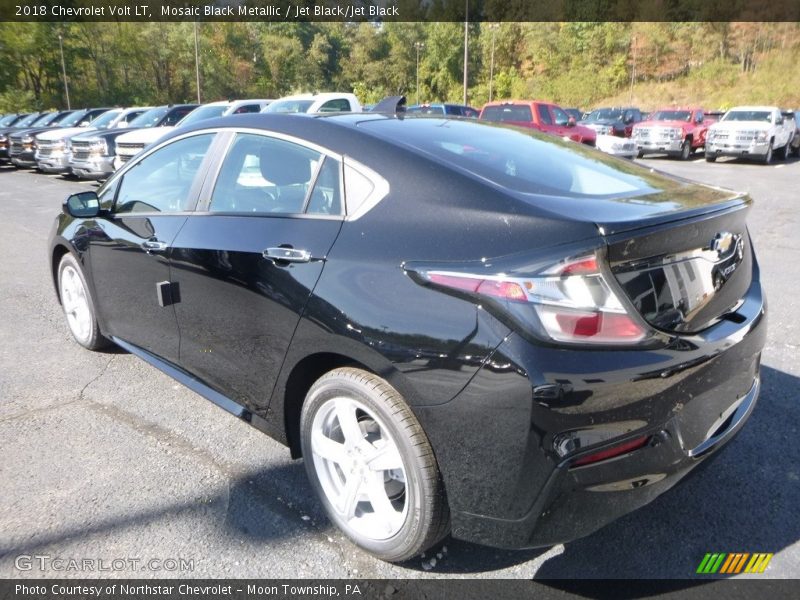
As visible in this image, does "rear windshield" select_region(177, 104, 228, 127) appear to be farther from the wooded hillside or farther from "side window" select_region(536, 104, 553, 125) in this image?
the wooded hillside

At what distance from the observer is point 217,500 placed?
2.83 meters

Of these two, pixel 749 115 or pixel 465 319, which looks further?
Result: pixel 749 115

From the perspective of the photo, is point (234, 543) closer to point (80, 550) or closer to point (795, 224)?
point (80, 550)

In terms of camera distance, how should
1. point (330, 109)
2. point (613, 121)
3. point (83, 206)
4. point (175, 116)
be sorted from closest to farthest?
point (83, 206)
point (330, 109)
point (175, 116)
point (613, 121)

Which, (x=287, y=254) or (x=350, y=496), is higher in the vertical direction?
(x=287, y=254)

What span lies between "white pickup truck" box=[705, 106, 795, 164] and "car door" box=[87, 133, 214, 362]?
19.2 m

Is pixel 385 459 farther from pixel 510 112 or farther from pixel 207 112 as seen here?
pixel 510 112

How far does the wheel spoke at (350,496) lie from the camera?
2.44 meters

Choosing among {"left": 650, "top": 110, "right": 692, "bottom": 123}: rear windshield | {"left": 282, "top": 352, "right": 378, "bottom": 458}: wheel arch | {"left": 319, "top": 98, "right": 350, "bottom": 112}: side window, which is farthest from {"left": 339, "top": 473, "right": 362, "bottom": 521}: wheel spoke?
{"left": 650, "top": 110, "right": 692, "bottom": 123}: rear windshield

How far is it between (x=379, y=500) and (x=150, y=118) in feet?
52.4

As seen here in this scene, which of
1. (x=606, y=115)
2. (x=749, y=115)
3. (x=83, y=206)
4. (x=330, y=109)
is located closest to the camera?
(x=83, y=206)

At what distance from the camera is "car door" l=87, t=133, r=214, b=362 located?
3.33 m

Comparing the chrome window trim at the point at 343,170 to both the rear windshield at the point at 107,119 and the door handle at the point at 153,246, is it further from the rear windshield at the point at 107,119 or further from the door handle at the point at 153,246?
the rear windshield at the point at 107,119

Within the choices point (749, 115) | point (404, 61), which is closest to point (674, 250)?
point (749, 115)
